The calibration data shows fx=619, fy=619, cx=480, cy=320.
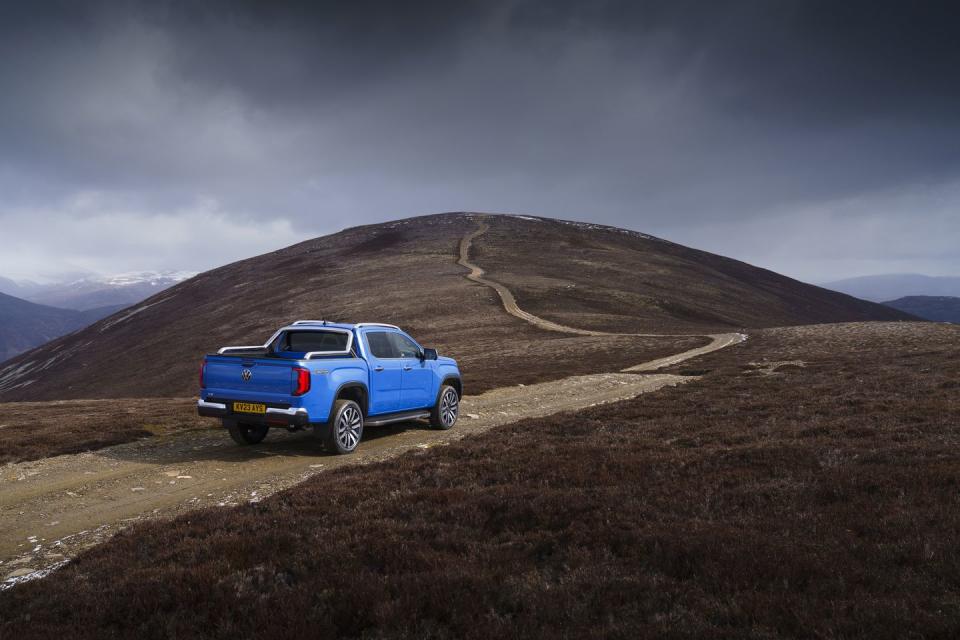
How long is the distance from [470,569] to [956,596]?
13.1 ft

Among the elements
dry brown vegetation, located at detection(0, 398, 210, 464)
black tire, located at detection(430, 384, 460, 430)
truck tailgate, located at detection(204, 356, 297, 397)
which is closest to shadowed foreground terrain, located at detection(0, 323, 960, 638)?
truck tailgate, located at detection(204, 356, 297, 397)

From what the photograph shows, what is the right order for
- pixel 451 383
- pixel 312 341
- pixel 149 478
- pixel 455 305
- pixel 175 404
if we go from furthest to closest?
1. pixel 455 305
2. pixel 175 404
3. pixel 451 383
4. pixel 312 341
5. pixel 149 478

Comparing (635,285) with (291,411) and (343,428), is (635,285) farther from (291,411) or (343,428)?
(291,411)

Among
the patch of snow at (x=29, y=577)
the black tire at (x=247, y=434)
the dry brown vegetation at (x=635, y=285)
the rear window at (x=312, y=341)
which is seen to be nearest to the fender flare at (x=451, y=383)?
the rear window at (x=312, y=341)

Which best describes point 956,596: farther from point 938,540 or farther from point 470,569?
point 470,569

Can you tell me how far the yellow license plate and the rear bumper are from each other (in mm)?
64

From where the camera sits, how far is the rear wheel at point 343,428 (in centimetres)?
1218

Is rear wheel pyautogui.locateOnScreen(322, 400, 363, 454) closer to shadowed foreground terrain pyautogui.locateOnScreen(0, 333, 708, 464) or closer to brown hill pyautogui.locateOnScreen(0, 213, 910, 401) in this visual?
shadowed foreground terrain pyautogui.locateOnScreen(0, 333, 708, 464)

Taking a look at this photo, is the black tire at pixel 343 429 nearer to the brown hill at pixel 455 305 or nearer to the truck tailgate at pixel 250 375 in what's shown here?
the truck tailgate at pixel 250 375

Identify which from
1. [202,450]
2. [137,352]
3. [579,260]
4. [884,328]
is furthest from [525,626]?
[579,260]

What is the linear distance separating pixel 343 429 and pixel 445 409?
147 inches

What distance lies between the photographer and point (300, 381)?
11633mm

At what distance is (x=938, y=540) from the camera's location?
19.7 ft

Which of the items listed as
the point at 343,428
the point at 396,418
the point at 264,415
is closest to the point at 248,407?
the point at 264,415
